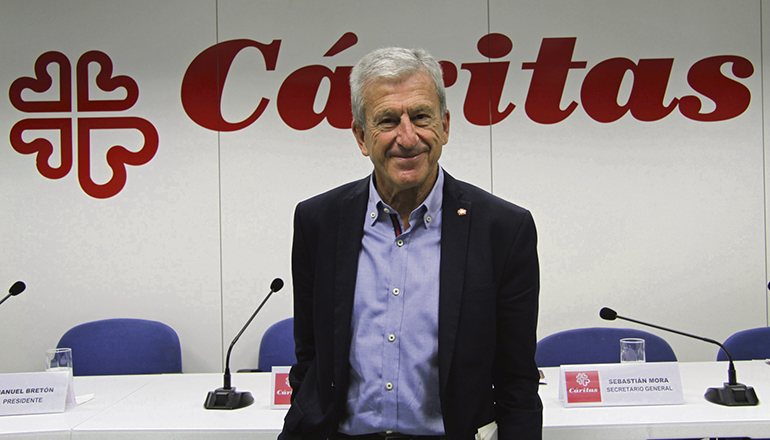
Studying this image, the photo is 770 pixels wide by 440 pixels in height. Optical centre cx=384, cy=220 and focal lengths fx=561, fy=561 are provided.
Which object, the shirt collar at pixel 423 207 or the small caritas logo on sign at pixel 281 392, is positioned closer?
the shirt collar at pixel 423 207

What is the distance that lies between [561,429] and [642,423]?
0.88 ft

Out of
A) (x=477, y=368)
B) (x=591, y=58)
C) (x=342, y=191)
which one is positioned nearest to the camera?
(x=477, y=368)

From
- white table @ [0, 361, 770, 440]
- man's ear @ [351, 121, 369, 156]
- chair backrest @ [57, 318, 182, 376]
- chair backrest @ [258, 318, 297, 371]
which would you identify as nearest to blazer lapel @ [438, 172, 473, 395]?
man's ear @ [351, 121, 369, 156]

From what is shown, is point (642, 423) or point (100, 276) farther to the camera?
point (100, 276)

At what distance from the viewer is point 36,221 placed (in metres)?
3.60

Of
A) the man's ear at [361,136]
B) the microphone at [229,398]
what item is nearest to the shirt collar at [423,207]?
the man's ear at [361,136]

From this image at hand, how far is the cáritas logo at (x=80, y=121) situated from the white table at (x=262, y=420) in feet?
5.66

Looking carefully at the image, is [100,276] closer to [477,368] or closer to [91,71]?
[91,71]

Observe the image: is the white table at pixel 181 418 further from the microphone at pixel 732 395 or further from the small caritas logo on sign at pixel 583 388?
the microphone at pixel 732 395

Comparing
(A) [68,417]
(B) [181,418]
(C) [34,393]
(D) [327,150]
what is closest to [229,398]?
(B) [181,418]

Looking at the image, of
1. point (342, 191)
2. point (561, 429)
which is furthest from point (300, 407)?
point (561, 429)

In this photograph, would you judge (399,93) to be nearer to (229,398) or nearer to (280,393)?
(280,393)

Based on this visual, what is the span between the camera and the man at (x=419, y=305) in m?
1.27

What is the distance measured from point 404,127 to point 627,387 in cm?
139
